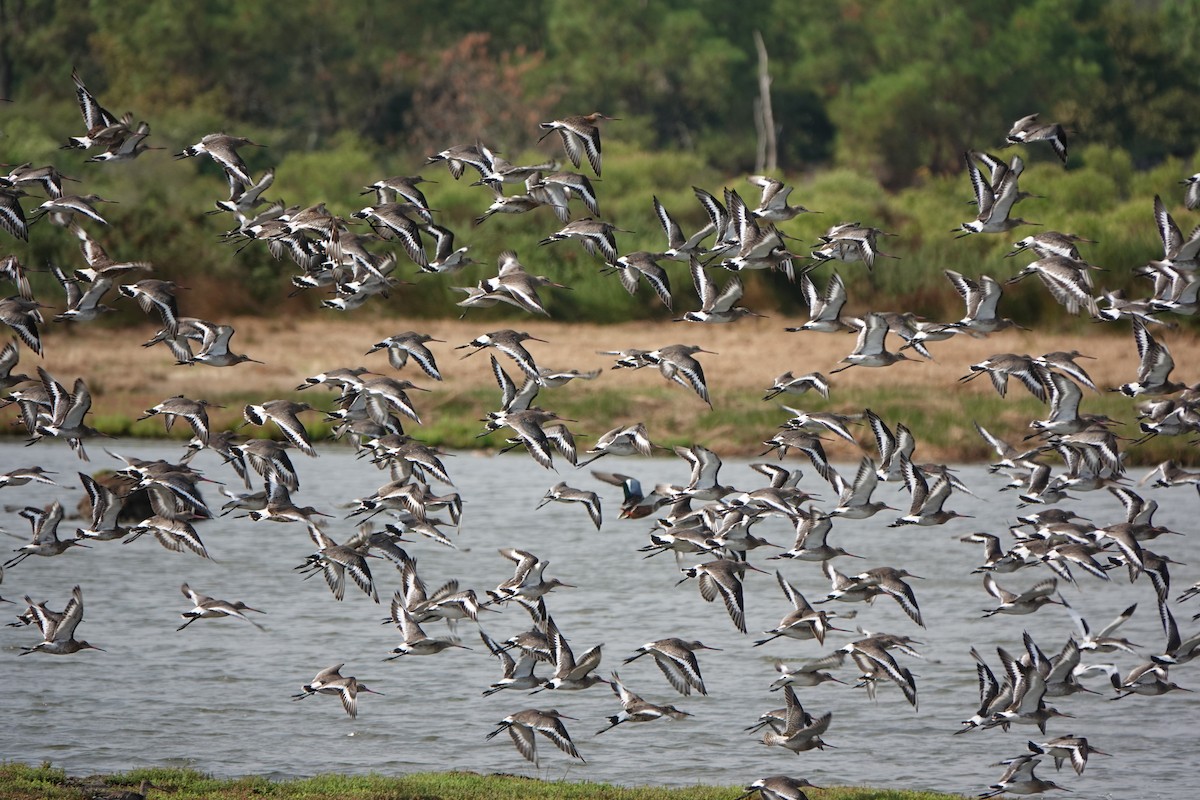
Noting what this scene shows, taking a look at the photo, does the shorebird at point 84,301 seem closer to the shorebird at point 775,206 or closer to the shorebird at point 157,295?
the shorebird at point 157,295

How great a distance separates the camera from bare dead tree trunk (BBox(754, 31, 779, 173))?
274 ft

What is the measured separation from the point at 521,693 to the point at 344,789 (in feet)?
20.6

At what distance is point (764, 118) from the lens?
87.0 meters

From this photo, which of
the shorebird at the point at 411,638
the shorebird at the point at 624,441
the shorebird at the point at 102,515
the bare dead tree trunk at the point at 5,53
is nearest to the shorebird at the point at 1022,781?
the shorebird at the point at 624,441

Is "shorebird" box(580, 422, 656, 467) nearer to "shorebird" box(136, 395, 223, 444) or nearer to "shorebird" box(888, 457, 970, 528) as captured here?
"shorebird" box(888, 457, 970, 528)

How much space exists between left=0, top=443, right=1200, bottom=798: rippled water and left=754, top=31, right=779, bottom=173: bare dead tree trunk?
51917 millimetres

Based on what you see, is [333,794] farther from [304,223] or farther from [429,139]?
[429,139]

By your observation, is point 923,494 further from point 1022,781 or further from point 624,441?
point 1022,781

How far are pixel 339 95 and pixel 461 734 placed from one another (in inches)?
2665

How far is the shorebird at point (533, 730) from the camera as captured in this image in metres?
16.2

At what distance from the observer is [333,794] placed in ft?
51.3

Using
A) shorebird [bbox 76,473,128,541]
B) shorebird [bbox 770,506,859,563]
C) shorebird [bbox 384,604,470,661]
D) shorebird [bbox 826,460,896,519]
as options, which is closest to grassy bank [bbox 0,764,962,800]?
shorebird [bbox 384,604,470,661]

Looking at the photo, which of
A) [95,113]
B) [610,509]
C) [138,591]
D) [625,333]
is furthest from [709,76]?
[95,113]

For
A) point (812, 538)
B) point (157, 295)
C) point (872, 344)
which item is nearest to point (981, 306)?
point (872, 344)
